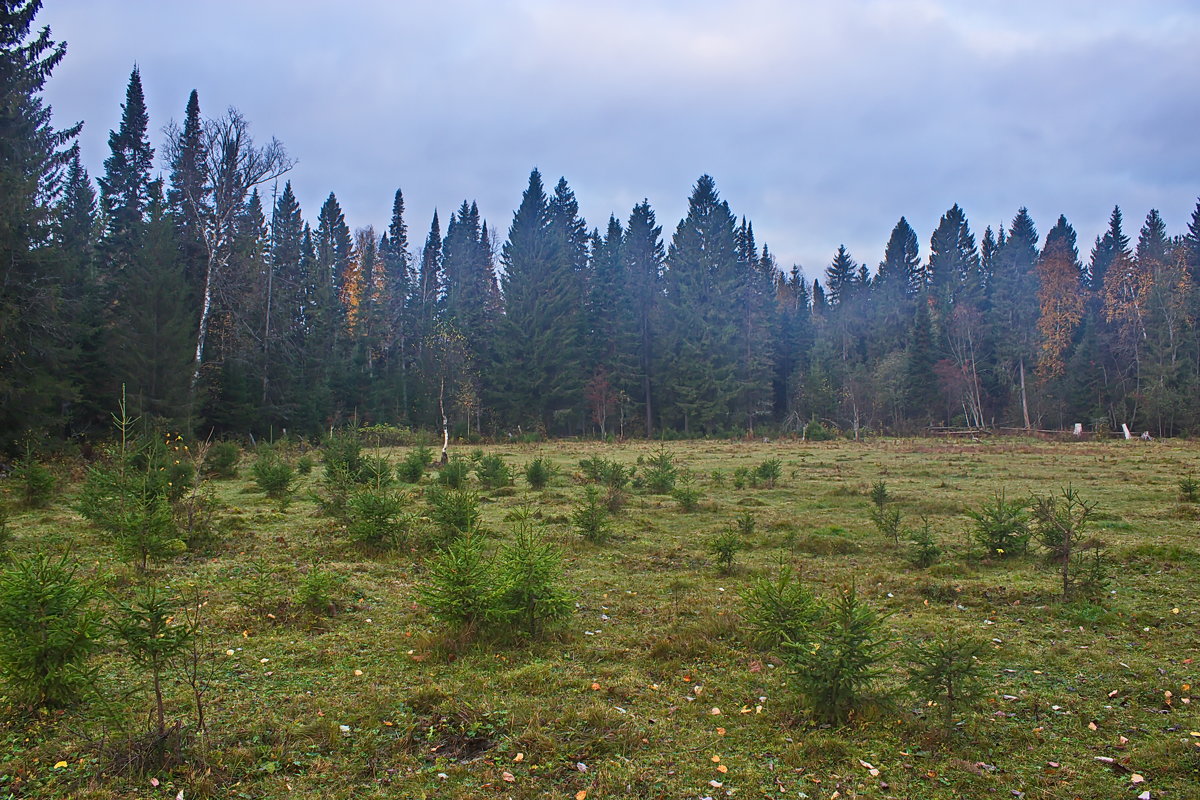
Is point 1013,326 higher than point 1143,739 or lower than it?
higher

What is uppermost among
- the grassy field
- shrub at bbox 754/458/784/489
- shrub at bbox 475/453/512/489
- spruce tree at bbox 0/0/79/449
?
spruce tree at bbox 0/0/79/449

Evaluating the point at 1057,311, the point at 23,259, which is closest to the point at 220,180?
the point at 23,259

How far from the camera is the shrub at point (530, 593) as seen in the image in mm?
6262

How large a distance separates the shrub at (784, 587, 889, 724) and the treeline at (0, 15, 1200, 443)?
25.6 m

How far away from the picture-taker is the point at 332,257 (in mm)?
57781

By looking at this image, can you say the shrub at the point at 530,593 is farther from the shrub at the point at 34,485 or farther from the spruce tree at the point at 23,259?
the spruce tree at the point at 23,259

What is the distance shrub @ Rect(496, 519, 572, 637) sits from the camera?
6.26 meters

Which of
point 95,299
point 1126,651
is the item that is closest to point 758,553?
point 1126,651

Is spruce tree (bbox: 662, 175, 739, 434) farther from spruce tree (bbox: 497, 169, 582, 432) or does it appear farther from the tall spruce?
the tall spruce

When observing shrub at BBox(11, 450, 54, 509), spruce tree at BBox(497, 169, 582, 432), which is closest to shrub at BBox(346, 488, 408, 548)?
shrub at BBox(11, 450, 54, 509)

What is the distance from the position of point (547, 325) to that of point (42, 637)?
1740 inches

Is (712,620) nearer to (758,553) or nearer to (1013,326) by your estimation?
(758,553)

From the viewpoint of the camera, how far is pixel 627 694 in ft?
17.1

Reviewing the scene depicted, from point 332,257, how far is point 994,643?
198ft
